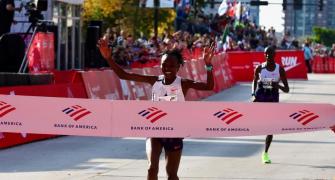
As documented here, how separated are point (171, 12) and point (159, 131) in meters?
53.1

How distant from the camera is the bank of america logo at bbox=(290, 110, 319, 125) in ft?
33.6

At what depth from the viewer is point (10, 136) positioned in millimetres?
15977

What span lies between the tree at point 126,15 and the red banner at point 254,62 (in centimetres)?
1218

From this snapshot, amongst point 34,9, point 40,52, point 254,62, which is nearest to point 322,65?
point 254,62

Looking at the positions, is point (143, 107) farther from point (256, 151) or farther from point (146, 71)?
point (146, 71)

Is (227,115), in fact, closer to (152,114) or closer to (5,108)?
(152,114)

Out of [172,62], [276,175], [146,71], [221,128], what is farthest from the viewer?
[146,71]

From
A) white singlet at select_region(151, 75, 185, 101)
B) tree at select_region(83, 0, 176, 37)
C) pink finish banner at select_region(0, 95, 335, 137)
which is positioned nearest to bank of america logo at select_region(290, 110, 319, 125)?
pink finish banner at select_region(0, 95, 335, 137)

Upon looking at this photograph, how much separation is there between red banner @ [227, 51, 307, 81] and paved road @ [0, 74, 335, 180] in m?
21.0

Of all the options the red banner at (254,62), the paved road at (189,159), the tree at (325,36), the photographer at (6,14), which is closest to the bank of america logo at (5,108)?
the paved road at (189,159)

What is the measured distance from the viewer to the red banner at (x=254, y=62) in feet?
132

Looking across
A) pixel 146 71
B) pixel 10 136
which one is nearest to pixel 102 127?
pixel 10 136

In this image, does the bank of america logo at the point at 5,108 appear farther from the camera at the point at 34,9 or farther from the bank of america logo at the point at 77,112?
the camera at the point at 34,9

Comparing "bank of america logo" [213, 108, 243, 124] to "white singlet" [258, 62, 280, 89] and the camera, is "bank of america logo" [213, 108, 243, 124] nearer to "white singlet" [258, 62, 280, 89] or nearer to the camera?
"white singlet" [258, 62, 280, 89]
